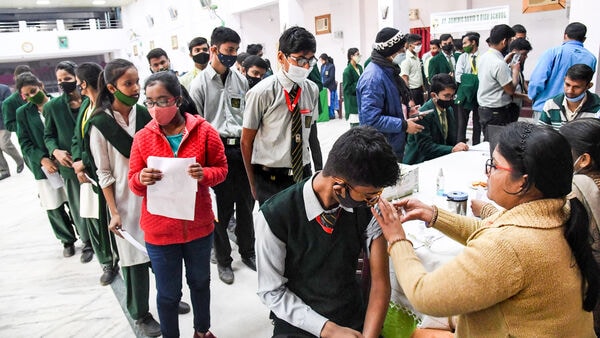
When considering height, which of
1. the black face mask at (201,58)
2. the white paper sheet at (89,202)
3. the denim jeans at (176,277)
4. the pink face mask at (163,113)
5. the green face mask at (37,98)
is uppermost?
the black face mask at (201,58)

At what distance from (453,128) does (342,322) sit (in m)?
2.27

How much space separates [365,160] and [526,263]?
489 millimetres

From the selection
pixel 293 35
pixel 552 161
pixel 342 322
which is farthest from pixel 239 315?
pixel 552 161

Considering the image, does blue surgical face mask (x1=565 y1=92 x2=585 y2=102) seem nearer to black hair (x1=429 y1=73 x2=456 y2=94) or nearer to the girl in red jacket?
black hair (x1=429 y1=73 x2=456 y2=94)

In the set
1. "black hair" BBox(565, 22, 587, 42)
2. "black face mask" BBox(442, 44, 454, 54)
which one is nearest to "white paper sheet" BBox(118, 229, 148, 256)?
"black hair" BBox(565, 22, 587, 42)

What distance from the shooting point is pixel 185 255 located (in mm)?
2047

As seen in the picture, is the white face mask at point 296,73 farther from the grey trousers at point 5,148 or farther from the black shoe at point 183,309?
the grey trousers at point 5,148

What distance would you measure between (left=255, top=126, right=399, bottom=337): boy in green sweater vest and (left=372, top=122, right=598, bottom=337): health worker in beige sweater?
13.2 inches

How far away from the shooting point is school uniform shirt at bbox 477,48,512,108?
14.6ft

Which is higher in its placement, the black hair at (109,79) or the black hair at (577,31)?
the black hair at (577,31)

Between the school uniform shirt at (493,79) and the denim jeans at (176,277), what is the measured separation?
364 centimetres

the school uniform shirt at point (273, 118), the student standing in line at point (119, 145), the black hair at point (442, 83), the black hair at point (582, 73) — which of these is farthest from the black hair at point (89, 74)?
the black hair at point (582, 73)

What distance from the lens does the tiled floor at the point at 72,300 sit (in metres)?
2.50

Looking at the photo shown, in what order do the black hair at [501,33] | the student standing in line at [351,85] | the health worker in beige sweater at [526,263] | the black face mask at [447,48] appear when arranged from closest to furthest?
the health worker in beige sweater at [526,263] → the black hair at [501,33] → the student standing in line at [351,85] → the black face mask at [447,48]
